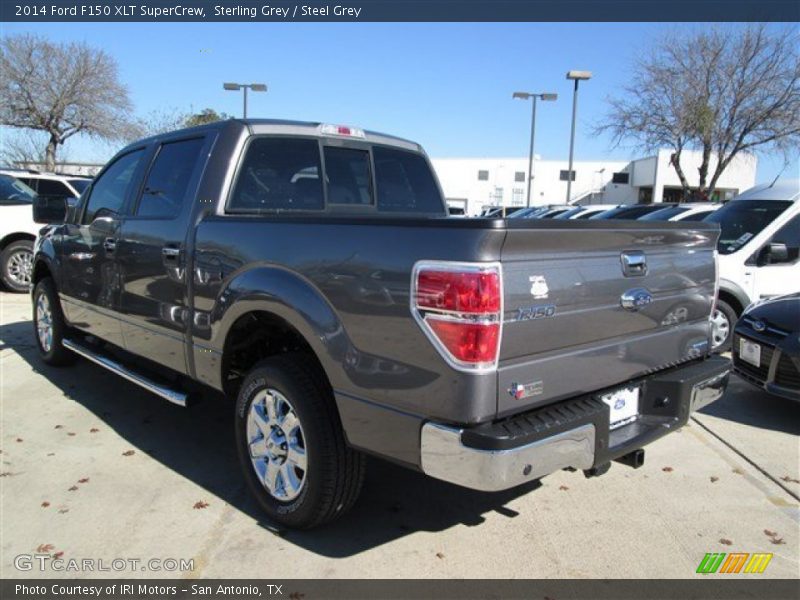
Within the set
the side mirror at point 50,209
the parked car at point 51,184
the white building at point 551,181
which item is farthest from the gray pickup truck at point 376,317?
the white building at point 551,181

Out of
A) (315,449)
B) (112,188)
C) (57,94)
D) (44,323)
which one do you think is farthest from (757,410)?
(57,94)

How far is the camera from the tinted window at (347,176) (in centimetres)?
421

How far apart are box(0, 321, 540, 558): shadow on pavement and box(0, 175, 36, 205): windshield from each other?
600 centimetres

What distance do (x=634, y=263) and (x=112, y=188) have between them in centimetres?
405

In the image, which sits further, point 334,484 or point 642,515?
point 642,515

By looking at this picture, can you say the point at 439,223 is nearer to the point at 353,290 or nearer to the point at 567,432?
the point at 353,290

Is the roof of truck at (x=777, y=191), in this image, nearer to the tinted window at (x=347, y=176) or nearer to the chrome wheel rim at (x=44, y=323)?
the tinted window at (x=347, y=176)

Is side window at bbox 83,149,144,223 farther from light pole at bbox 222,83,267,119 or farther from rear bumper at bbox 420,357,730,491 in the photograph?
light pole at bbox 222,83,267,119

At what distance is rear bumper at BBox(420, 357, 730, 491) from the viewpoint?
2.35 metres

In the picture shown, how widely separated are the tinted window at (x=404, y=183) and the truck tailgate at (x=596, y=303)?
6.78 ft

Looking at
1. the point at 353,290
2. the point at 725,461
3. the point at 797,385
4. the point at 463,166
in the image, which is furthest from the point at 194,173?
the point at 463,166

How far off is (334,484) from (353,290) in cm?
97

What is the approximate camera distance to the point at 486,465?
2336mm

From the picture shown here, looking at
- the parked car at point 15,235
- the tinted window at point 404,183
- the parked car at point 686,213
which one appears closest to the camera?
the tinted window at point 404,183
